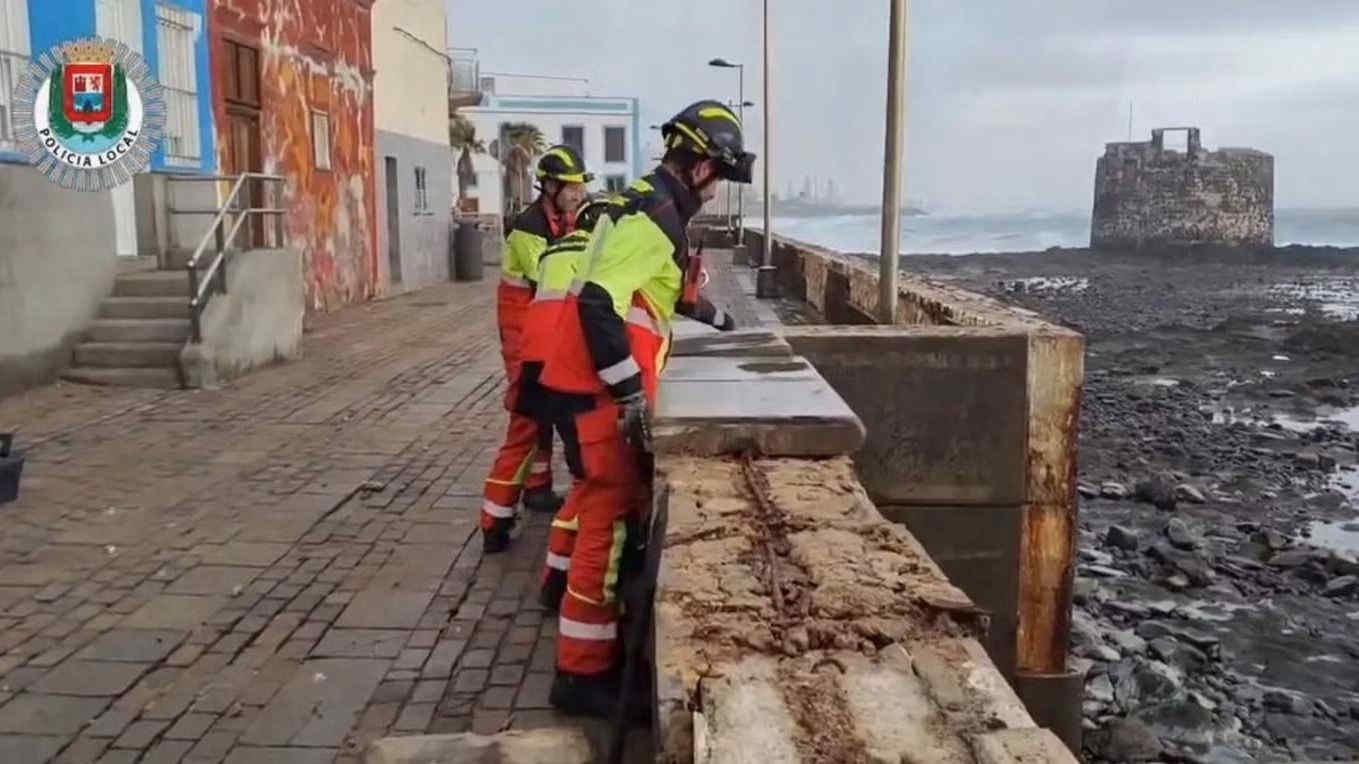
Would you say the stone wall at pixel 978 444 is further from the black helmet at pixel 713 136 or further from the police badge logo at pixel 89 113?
the police badge logo at pixel 89 113

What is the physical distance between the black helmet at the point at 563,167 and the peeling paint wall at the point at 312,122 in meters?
10.2

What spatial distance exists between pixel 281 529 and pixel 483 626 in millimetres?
2089

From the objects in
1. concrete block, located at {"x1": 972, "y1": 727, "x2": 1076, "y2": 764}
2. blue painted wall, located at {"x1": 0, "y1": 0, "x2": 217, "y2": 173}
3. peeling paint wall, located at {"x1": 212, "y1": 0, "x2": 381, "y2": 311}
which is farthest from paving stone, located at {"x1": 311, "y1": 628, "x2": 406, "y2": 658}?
peeling paint wall, located at {"x1": 212, "y1": 0, "x2": 381, "y2": 311}

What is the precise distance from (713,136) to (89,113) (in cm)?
982

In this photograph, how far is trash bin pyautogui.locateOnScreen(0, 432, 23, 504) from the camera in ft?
24.3

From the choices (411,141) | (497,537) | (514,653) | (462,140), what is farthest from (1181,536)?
(462,140)

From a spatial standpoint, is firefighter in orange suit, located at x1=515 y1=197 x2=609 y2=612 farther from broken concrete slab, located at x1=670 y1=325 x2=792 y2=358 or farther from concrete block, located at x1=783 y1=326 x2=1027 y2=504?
concrete block, located at x1=783 y1=326 x2=1027 y2=504

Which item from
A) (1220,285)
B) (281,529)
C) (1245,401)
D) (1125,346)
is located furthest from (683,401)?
(1220,285)

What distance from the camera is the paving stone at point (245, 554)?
256 inches

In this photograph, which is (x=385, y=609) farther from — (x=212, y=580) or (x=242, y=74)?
(x=242, y=74)

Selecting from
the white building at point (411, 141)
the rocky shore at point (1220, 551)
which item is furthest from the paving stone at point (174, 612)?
the white building at point (411, 141)

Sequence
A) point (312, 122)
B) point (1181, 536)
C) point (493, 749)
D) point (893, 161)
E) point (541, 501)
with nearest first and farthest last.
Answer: point (493, 749) → point (541, 501) → point (893, 161) → point (1181, 536) → point (312, 122)

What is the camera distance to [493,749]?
3.53 m

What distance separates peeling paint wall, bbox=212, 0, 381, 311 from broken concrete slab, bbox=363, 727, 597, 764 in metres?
13.3
